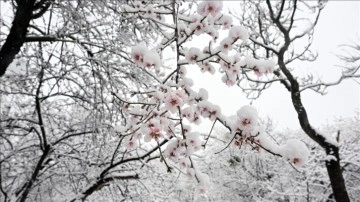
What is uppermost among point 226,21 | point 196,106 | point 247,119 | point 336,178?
point 336,178

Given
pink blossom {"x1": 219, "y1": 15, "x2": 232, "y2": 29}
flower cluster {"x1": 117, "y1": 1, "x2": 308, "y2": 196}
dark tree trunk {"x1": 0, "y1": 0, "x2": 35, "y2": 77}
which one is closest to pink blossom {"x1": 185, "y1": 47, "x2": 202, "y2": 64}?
flower cluster {"x1": 117, "y1": 1, "x2": 308, "y2": 196}

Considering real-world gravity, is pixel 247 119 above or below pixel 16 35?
below

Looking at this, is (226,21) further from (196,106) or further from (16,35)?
(16,35)

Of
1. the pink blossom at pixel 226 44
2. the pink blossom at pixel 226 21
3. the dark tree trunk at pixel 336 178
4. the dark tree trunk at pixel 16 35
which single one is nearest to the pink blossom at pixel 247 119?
the pink blossom at pixel 226 44

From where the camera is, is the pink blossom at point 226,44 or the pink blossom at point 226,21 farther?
the pink blossom at point 226,21

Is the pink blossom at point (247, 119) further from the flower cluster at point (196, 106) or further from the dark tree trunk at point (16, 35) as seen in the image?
the dark tree trunk at point (16, 35)

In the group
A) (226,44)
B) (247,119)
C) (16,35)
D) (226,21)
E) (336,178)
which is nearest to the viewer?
(247,119)

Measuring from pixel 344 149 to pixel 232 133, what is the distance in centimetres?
1238

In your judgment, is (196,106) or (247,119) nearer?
(247,119)

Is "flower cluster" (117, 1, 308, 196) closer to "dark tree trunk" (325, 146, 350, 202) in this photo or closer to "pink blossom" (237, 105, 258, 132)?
"pink blossom" (237, 105, 258, 132)

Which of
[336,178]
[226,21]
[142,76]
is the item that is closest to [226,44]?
[226,21]

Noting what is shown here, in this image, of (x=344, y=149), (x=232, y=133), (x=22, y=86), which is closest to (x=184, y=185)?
(x=344, y=149)

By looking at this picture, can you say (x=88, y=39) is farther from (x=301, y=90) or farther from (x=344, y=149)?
(x=344, y=149)

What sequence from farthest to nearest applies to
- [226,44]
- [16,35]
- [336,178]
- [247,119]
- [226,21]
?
[336,178]
[16,35]
[226,21]
[226,44]
[247,119]
